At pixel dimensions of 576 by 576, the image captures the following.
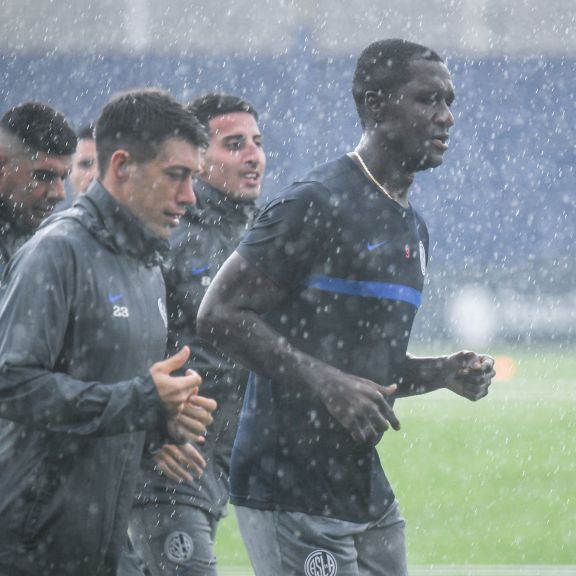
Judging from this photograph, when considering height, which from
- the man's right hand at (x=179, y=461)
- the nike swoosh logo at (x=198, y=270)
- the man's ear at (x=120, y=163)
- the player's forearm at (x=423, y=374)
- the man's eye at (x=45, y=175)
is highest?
the man's ear at (x=120, y=163)

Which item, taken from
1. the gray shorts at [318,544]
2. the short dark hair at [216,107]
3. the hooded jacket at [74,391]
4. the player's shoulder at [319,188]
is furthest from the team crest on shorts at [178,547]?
the short dark hair at [216,107]

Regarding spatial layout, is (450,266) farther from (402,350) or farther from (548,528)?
(402,350)

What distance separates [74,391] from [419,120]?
1284 mm

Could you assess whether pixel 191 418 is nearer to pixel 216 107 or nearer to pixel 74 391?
pixel 74 391

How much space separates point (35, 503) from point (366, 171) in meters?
1.23

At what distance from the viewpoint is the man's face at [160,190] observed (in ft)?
10.9

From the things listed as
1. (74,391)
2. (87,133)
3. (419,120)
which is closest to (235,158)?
(87,133)

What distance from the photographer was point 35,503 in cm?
300

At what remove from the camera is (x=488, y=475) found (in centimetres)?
1138

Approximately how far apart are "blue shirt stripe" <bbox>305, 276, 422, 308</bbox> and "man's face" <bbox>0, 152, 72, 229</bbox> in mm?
1030

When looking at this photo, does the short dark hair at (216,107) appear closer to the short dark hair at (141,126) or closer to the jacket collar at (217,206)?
the jacket collar at (217,206)

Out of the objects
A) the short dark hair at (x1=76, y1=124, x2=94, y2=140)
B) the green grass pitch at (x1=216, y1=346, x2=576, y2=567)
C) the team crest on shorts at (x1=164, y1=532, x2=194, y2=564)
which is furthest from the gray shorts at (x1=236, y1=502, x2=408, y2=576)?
the green grass pitch at (x1=216, y1=346, x2=576, y2=567)

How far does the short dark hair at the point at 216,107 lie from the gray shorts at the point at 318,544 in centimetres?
206

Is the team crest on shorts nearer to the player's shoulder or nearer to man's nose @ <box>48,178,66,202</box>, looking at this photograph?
man's nose @ <box>48,178,66,202</box>
